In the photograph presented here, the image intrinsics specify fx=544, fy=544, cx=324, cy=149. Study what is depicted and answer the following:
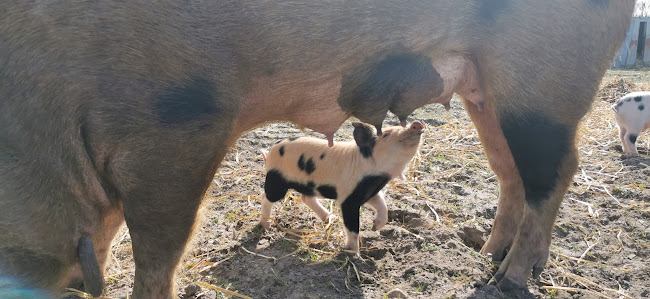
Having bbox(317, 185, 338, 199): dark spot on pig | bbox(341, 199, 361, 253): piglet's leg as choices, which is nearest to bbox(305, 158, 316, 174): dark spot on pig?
bbox(317, 185, 338, 199): dark spot on pig

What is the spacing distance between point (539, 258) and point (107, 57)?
242 cm

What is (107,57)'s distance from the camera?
2.19 m

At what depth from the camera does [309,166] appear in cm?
360

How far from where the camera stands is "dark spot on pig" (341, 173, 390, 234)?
3.34 metres

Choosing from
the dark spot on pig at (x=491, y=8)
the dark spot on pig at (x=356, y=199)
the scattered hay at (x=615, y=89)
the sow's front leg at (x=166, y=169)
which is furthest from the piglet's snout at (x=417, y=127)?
the scattered hay at (x=615, y=89)

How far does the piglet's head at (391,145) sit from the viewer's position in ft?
10.8

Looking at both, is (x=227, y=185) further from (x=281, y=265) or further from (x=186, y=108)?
(x=186, y=108)

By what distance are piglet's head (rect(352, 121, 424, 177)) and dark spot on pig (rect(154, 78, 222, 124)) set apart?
1223 mm

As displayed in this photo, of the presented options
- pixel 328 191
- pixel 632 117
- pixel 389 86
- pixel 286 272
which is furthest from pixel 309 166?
pixel 632 117

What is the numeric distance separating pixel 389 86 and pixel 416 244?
3.90ft

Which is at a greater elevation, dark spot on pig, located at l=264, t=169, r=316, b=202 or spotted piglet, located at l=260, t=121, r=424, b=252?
spotted piglet, located at l=260, t=121, r=424, b=252

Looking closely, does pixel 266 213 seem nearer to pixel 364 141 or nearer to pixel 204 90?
pixel 364 141

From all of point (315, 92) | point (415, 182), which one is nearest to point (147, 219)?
point (315, 92)

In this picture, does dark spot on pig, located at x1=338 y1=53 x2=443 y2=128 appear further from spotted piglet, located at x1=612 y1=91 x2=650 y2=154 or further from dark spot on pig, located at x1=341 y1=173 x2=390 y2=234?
spotted piglet, located at x1=612 y1=91 x2=650 y2=154
